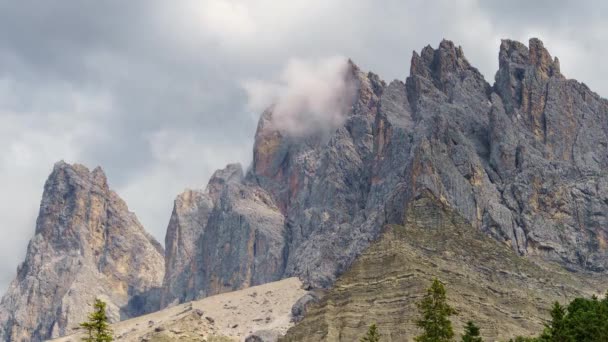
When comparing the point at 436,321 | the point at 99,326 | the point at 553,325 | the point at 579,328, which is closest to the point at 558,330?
the point at 579,328

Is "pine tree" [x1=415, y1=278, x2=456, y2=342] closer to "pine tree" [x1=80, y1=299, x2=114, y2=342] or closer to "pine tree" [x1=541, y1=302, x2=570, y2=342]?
"pine tree" [x1=541, y1=302, x2=570, y2=342]

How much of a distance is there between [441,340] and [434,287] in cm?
635

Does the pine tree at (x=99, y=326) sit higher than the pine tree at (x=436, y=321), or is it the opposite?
the pine tree at (x=436, y=321)

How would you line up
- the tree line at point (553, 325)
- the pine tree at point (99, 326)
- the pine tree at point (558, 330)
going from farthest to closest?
the pine tree at point (558, 330)
the tree line at point (553, 325)
the pine tree at point (99, 326)

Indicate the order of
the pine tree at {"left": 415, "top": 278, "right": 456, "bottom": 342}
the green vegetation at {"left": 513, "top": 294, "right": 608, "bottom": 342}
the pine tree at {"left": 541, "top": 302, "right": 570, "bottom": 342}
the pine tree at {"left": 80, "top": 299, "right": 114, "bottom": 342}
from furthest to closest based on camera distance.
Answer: the pine tree at {"left": 415, "top": 278, "right": 456, "bottom": 342}
the pine tree at {"left": 541, "top": 302, "right": 570, "bottom": 342}
the green vegetation at {"left": 513, "top": 294, "right": 608, "bottom": 342}
the pine tree at {"left": 80, "top": 299, "right": 114, "bottom": 342}

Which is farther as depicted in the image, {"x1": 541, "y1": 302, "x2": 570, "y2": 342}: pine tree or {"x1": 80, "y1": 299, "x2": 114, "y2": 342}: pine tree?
{"x1": 541, "y1": 302, "x2": 570, "y2": 342}: pine tree

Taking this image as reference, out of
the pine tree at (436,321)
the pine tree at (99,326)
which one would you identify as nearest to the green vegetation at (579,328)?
the pine tree at (436,321)

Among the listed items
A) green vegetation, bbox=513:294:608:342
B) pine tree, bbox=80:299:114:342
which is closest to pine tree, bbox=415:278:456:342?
green vegetation, bbox=513:294:608:342

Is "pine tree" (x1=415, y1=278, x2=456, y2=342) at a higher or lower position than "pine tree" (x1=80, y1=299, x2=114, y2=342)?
higher

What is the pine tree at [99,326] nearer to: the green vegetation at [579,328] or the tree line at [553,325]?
the tree line at [553,325]

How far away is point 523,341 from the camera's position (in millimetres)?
141625

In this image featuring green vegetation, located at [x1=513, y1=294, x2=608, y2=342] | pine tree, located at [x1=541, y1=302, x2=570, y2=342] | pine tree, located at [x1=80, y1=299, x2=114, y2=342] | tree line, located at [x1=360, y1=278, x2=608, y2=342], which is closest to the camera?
pine tree, located at [x1=80, y1=299, x2=114, y2=342]

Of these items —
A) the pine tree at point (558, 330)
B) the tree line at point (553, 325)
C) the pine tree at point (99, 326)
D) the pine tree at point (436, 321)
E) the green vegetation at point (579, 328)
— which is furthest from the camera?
the pine tree at point (436, 321)

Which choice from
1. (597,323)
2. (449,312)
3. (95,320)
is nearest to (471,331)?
(449,312)
